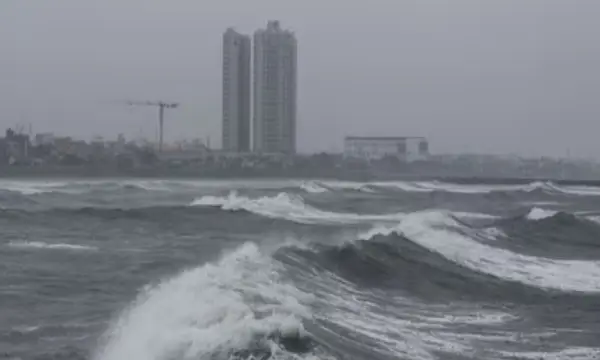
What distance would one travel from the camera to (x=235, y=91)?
3255 inches

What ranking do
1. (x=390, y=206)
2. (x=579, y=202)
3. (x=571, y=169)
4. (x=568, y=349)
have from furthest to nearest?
(x=571, y=169) → (x=579, y=202) → (x=390, y=206) → (x=568, y=349)

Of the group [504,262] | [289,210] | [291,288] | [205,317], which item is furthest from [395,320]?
[289,210]

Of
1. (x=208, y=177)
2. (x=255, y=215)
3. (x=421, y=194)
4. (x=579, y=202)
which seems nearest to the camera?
(x=255, y=215)

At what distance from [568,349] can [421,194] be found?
42.5 metres

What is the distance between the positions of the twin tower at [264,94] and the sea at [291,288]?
5313 centimetres

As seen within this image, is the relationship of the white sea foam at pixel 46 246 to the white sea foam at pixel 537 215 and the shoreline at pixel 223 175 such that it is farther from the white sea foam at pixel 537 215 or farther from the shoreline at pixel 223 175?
the shoreline at pixel 223 175

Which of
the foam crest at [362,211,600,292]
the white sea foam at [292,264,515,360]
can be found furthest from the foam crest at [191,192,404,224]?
the white sea foam at [292,264,515,360]

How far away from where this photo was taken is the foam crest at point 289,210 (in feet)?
104

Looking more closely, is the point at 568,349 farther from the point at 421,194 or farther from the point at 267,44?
the point at 267,44

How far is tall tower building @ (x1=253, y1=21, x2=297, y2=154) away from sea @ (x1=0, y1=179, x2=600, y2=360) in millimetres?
53186

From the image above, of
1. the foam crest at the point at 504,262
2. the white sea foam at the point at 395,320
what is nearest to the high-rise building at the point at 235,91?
the foam crest at the point at 504,262

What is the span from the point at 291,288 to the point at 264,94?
235 ft

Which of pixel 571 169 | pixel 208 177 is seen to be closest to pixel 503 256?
pixel 208 177

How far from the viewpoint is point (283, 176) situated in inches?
2938
